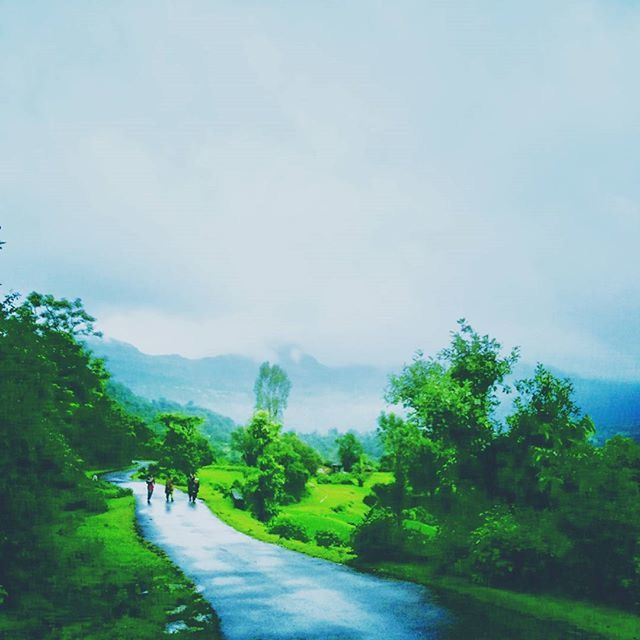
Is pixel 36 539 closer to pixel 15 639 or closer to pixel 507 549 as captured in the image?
pixel 15 639

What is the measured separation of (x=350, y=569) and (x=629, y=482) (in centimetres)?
944

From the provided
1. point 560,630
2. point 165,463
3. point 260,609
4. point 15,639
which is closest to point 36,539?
point 15,639

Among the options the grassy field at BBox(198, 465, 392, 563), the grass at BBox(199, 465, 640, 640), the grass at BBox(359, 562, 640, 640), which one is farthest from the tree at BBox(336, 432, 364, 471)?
the grass at BBox(359, 562, 640, 640)

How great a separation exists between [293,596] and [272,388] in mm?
119187

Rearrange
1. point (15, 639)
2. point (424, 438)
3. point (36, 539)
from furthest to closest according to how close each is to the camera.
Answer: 1. point (424, 438)
2. point (36, 539)
3. point (15, 639)

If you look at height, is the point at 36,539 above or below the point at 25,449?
below

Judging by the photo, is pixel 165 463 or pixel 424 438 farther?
pixel 165 463

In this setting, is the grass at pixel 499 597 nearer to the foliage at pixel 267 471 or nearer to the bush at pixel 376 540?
the bush at pixel 376 540

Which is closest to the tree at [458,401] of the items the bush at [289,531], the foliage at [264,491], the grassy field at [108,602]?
the bush at [289,531]

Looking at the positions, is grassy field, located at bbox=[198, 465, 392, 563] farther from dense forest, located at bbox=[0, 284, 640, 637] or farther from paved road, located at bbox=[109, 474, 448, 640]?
dense forest, located at bbox=[0, 284, 640, 637]

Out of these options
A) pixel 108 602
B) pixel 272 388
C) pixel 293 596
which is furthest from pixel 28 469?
pixel 272 388

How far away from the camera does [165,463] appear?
4334cm

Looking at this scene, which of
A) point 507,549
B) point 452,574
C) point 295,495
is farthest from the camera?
point 295,495

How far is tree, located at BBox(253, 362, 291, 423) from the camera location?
126375mm
